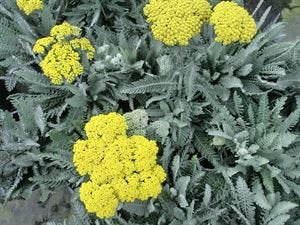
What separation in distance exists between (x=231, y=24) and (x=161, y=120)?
818 mm

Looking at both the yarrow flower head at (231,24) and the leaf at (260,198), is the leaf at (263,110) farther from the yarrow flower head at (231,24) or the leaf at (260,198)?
the yarrow flower head at (231,24)

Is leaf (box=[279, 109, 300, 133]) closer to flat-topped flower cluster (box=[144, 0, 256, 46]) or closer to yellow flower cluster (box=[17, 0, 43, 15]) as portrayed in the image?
flat-topped flower cluster (box=[144, 0, 256, 46])

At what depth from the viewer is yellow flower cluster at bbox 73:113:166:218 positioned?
2.91 meters

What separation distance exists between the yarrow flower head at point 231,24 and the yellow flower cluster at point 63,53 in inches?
37.0

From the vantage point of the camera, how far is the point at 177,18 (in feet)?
9.61

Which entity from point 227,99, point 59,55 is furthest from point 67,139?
point 227,99

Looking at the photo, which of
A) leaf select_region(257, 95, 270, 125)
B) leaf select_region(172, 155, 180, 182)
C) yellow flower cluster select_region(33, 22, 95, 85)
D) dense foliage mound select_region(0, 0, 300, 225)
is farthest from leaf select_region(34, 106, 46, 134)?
leaf select_region(257, 95, 270, 125)

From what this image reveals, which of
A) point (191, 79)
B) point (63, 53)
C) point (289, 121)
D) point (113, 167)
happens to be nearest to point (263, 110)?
point (289, 121)

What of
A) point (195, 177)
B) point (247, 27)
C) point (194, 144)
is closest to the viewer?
point (247, 27)

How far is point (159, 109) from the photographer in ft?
11.6

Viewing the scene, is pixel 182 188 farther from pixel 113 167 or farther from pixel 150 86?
pixel 150 86

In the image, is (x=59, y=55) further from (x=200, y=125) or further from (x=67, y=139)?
(x=200, y=125)

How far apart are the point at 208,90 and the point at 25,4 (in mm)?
1418

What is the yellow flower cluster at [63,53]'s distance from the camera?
3293mm
